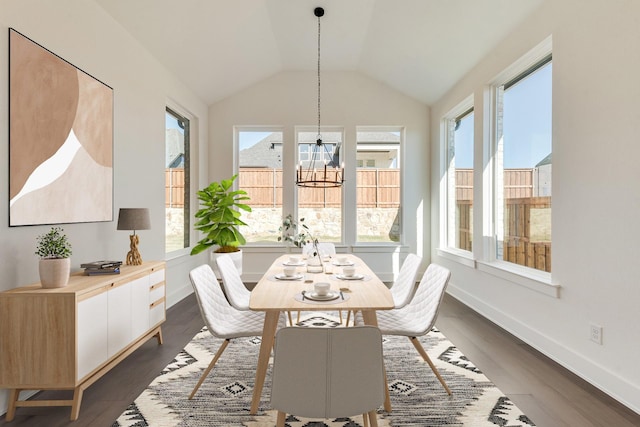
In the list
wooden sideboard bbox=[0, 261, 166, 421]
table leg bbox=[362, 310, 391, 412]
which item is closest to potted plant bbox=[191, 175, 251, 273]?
wooden sideboard bbox=[0, 261, 166, 421]

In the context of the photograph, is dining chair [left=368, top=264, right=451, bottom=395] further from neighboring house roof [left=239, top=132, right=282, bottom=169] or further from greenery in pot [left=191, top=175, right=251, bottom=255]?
neighboring house roof [left=239, top=132, right=282, bottom=169]

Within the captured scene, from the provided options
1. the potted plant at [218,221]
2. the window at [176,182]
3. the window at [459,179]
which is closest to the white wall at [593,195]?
the window at [459,179]

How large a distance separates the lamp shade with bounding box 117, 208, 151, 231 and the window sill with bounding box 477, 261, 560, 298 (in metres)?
3.33

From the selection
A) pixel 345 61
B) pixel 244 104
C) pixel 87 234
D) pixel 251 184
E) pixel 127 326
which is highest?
pixel 345 61

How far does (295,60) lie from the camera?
5.55 m

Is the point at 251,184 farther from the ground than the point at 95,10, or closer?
closer

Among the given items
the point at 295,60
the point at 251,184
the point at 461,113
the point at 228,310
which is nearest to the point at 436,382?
the point at 228,310

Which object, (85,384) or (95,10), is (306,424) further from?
(95,10)

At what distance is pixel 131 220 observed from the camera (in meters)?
3.01

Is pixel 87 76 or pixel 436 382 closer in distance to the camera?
pixel 436 382

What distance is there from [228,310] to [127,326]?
2.38 ft

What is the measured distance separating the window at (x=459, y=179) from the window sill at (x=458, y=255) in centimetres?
7

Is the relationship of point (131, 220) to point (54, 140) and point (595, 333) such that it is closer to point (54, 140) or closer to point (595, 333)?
point (54, 140)

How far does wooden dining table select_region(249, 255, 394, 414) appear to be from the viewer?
2059 millimetres
